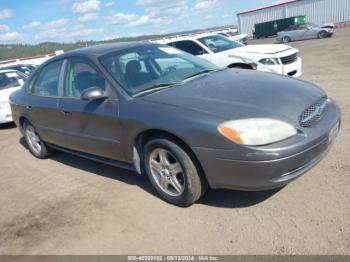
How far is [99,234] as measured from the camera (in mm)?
3713

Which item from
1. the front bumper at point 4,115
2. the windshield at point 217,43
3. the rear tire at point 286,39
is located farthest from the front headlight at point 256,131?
the rear tire at point 286,39

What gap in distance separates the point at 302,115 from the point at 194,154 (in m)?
1.07

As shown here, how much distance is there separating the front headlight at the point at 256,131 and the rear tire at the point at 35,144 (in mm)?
3777

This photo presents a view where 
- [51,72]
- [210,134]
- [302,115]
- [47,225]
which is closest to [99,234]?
[47,225]

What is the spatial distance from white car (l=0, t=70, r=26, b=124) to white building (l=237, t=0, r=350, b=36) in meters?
43.2

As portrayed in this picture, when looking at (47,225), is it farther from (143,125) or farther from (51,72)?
(51,72)

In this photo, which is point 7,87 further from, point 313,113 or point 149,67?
point 313,113

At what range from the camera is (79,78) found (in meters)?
4.79

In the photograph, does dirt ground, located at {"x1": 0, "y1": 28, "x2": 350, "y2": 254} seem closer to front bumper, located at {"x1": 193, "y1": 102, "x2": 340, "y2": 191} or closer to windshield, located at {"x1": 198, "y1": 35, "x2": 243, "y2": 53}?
front bumper, located at {"x1": 193, "y1": 102, "x2": 340, "y2": 191}

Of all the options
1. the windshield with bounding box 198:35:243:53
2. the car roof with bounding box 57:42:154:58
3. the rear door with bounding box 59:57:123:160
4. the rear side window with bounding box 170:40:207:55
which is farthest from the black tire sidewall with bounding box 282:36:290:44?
the rear door with bounding box 59:57:123:160

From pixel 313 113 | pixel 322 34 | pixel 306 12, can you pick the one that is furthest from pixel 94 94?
pixel 306 12

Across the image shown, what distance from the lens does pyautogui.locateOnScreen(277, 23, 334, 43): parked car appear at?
94.9ft

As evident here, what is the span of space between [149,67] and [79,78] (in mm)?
937

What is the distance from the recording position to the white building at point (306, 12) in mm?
44438
